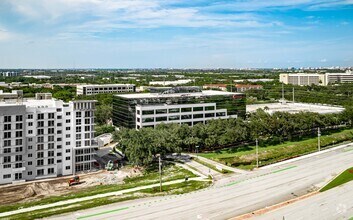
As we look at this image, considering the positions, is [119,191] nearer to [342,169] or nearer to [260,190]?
[260,190]

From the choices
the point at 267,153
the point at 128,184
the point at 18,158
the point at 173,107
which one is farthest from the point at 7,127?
the point at 267,153

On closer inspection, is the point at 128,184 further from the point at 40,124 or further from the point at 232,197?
the point at 40,124

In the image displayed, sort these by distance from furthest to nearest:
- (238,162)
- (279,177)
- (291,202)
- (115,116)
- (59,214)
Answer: (115,116) → (238,162) → (279,177) → (291,202) → (59,214)

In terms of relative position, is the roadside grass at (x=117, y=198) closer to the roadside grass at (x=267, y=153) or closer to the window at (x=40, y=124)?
the roadside grass at (x=267, y=153)

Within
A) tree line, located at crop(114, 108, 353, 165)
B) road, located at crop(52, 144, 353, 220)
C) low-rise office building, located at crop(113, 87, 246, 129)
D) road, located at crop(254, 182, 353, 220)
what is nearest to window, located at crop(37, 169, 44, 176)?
tree line, located at crop(114, 108, 353, 165)

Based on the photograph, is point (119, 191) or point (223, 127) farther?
point (223, 127)

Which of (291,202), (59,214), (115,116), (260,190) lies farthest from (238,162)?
(115,116)

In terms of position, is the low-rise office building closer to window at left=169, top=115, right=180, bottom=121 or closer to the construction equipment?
window at left=169, top=115, right=180, bottom=121
